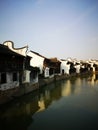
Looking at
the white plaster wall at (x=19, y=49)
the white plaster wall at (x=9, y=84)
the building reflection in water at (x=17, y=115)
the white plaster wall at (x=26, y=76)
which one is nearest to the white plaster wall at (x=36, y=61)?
the white plaster wall at (x=26, y=76)

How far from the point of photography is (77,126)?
458 inches

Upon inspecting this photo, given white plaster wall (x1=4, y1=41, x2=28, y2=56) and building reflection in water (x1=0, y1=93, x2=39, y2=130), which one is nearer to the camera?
building reflection in water (x1=0, y1=93, x2=39, y2=130)

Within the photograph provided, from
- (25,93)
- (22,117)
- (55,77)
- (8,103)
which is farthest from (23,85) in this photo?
(55,77)

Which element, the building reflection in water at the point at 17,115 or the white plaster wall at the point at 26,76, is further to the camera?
the white plaster wall at the point at 26,76

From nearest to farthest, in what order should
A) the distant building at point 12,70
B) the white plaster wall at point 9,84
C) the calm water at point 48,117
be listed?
the calm water at point 48,117
the white plaster wall at point 9,84
the distant building at point 12,70

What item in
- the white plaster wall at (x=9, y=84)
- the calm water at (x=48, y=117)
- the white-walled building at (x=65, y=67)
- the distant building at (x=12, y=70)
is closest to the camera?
the calm water at (x=48, y=117)

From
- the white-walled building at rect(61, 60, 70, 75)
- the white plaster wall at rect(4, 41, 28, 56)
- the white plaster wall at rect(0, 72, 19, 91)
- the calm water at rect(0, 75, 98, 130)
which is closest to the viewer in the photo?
the calm water at rect(0, 75, 98, 130)

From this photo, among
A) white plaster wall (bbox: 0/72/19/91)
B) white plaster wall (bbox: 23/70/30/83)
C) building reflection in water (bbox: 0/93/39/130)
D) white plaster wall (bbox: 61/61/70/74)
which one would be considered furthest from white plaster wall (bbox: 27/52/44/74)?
white plaster wall (bbox: 61/61/70/74)

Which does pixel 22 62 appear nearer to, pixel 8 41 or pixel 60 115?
pixel 8 41

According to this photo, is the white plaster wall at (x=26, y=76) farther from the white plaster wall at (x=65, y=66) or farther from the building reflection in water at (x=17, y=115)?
the white plaster wall at (x=65, y=66)

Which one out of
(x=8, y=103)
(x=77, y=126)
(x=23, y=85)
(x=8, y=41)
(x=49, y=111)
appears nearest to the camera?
(x=77, y=126)

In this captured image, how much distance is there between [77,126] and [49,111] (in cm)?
470

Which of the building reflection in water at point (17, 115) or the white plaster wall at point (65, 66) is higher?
the white plaster wall at point (65, 66)

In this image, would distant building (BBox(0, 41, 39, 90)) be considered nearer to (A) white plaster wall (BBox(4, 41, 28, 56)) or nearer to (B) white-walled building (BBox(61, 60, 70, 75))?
(A) white plaster wall (BBox(4, 41, 28, 56))
